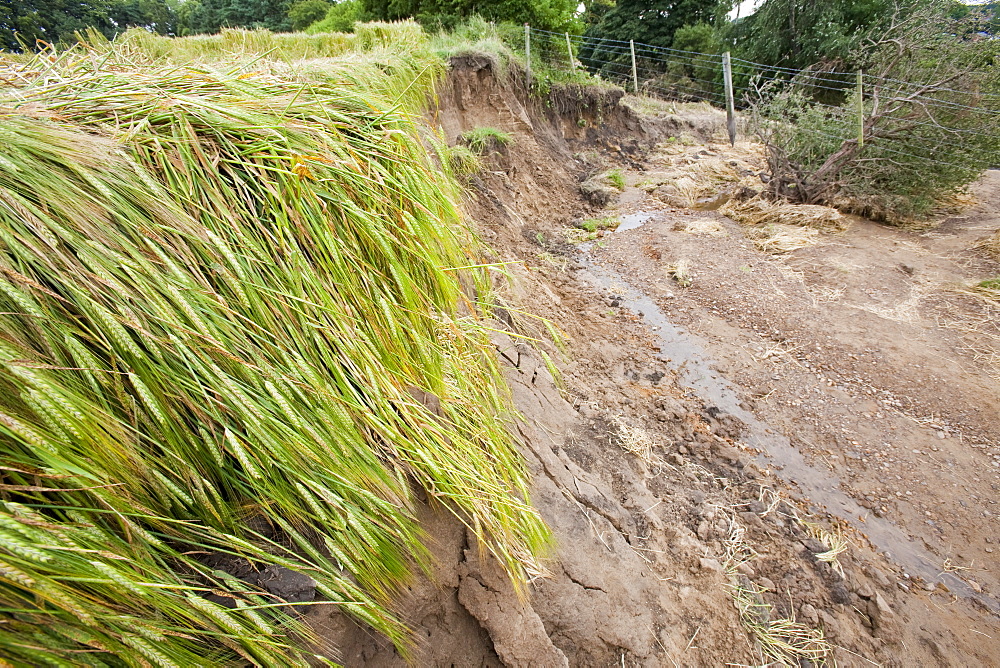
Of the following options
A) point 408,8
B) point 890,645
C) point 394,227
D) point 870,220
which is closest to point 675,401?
point 890,645

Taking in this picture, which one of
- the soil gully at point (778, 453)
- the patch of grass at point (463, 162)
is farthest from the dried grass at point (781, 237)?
the patch of grass at point (463, 162)

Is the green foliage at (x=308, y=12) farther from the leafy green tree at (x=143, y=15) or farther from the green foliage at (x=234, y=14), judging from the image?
the leafy green tree at (x=143, y=15)

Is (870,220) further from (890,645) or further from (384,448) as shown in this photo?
(384,448)

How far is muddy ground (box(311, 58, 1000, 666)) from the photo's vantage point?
178 cm

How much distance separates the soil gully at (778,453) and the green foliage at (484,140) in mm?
3542

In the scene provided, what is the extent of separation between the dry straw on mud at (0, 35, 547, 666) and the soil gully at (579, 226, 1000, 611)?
302 centimetres

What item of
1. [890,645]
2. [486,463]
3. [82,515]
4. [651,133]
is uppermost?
[651,133]

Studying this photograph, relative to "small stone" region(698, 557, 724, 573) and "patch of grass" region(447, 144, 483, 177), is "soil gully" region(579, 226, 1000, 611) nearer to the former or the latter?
"small stone" region(698, 557, 724, 573)

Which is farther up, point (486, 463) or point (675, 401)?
point (486, 463)

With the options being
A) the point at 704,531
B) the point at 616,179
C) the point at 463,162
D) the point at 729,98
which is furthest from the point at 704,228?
the point at 729,98

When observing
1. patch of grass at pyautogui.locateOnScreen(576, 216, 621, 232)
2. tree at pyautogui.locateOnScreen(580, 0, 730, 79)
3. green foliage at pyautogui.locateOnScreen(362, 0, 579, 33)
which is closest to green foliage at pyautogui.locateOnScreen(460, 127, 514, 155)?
patch of grass at pyautogui.locateOnScreen(576, 216, 621, 232)

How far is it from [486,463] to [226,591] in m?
0.88

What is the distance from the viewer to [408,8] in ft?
36.3

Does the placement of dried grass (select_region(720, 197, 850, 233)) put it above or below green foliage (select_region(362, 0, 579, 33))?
below
